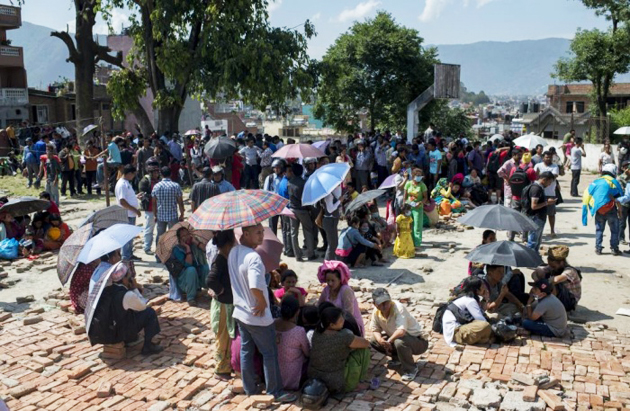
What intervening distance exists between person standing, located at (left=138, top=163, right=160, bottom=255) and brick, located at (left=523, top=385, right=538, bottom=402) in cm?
684

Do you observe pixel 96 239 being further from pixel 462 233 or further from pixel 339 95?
pixel 339 95

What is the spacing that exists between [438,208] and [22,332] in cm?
961

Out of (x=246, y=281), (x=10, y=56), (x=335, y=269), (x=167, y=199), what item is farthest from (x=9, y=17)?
(x=246, y=281)

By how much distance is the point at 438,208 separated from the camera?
46.9 ft

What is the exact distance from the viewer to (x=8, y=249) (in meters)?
10.8

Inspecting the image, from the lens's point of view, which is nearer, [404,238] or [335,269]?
[335,269]

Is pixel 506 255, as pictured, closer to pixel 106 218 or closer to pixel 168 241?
pixel 168 241

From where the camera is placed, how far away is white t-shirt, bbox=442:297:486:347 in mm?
6934

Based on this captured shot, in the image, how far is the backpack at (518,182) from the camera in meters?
11.7

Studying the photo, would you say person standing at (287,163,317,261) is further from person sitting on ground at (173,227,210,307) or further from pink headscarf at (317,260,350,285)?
pink headscarf at (317,260,350,285)

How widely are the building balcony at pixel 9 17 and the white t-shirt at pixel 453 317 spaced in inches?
1539

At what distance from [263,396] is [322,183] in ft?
Result: 14.5

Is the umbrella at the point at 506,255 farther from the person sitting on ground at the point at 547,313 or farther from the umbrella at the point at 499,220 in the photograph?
the umbrella at the point at 499,220

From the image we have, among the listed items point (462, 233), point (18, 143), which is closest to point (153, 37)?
point (18, 143)
